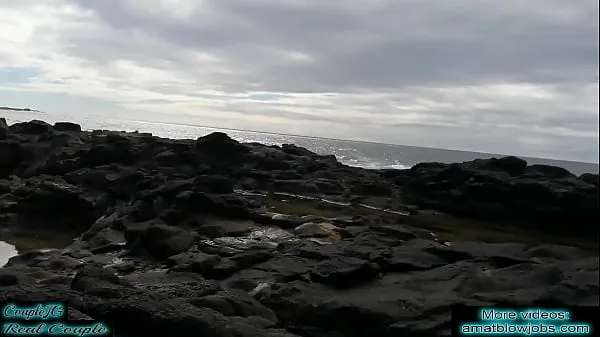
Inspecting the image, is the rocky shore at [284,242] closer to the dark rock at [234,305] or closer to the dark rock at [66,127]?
the dark rock at [234,305]

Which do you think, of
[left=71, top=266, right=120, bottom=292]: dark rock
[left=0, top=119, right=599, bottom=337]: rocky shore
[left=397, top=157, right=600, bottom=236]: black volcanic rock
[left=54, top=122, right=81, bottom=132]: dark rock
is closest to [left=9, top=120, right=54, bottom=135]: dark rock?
[left=54, top=122, right=81, bottom=132]: dark rock

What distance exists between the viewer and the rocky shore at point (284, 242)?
270 inches

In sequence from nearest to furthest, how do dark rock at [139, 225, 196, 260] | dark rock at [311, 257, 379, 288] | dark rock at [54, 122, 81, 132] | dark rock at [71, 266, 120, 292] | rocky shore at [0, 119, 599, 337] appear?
1. rocky shore at [0, 119, 599, 337]
2. dark rock at [71, 266, 120, 292]
3. dark rock at [311, 257, 379, 288]
4. dark rock at [139, 225, 196, 260]
5. dark rock at [54, 122, 81, 132]

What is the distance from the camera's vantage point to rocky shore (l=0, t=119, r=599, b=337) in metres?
6.86

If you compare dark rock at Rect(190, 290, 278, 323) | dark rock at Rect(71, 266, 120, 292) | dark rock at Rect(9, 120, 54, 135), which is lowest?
dark rock at Rect(190, 290, 278, 323)

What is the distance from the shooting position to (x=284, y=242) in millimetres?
19531

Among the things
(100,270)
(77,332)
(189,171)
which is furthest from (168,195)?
(77,332)

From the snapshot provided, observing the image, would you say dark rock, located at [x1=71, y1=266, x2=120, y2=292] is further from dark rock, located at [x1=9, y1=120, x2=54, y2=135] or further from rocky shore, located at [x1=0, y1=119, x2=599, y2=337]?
dark rock, located at [x1=9, y1=120, x2=54, y2=135]

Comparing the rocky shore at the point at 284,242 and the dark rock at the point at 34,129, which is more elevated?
the dark rock at the point at 34,129

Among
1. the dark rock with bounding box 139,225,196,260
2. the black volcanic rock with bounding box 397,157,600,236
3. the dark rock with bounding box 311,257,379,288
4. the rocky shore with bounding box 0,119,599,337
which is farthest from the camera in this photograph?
the dark rock with bounding box 139,225,196,260

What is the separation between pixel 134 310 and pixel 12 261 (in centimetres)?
1545

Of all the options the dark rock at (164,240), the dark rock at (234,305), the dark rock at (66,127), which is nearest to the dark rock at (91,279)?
the dark rock at (234,305)

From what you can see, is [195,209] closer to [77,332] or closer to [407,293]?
[407,293]

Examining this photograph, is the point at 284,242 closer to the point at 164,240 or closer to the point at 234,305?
the point at 164,240
